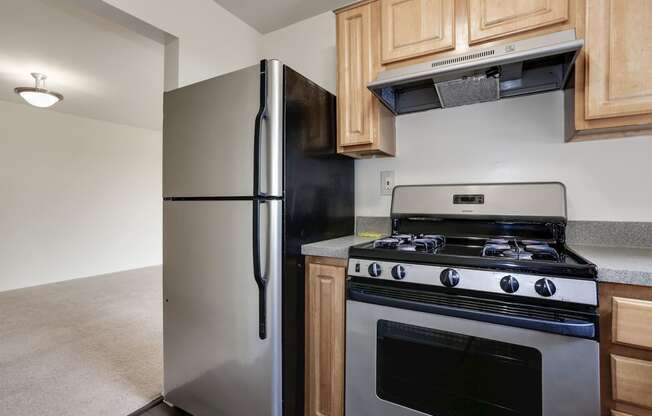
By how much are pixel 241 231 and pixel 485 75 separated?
1.32m

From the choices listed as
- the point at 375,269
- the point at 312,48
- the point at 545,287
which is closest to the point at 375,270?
the point at 375,269

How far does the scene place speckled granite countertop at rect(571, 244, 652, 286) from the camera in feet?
3.19

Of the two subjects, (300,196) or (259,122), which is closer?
(259,122)

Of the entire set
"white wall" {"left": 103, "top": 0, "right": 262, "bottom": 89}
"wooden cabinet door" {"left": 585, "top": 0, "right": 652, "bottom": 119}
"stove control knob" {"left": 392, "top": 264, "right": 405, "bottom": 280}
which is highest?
"white wall" {"left": 103, "top": 0, "right": 262, "bottom": 89}

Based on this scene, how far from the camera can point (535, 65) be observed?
152 centimetres

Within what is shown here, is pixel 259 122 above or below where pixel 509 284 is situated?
above

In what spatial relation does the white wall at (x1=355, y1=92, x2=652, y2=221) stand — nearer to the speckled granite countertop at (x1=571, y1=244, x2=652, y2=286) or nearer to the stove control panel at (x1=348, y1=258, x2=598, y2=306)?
the speckled granite countertop at (x1=571, y1=244, x2=652, y2=286)

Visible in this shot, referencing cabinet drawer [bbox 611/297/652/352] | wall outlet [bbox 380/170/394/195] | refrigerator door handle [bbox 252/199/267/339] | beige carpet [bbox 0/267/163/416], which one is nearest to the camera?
cabinet drawer [bbox 611/297/652/352]

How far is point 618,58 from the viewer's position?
1.23 metres

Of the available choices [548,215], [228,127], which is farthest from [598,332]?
[228,127]

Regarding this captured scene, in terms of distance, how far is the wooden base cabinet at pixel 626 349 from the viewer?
3.17ft

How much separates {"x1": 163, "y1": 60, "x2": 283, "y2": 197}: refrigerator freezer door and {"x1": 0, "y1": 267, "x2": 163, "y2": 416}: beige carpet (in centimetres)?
130

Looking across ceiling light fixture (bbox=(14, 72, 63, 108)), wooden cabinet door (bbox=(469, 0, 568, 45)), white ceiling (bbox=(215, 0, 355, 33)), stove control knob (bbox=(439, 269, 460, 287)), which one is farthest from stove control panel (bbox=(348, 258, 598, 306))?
ceiling light fixture (bbox=(14, 72, 63, 108))

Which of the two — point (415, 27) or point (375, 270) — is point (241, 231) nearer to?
point (375, 270)
